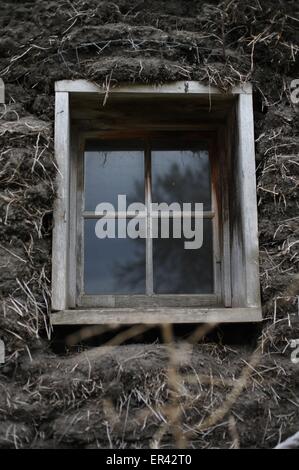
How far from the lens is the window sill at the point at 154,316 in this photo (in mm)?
2203

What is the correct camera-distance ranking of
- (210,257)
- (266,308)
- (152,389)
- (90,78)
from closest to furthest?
(152,389) < (266,308) < (90,78) < (210,257)

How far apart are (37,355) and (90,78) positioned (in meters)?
0.96

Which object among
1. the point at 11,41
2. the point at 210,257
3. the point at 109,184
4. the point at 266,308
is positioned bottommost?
the point at 266,308

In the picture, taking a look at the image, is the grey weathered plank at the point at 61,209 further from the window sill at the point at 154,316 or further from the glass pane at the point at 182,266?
the glass pane at the point at 182,266

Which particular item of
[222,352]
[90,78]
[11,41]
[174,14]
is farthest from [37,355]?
[174,14]

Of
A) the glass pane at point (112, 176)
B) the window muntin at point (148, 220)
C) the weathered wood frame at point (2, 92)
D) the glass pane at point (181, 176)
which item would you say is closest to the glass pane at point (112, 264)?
the window muntin at point (148, 220)

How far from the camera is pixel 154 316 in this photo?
87.2 inches

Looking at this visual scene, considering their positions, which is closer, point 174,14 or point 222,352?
point 222,352

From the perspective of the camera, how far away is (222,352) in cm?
226

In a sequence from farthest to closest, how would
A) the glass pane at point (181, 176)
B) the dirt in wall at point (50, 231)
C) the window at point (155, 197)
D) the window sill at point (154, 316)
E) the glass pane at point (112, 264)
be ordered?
the glass pane at point (181, 176), the glass pane at point (112, 264), the window at point (155, 197), the window sill at point (154, 316), the dirt in wall at point (50, 231)

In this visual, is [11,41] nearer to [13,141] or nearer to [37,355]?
[13,141]

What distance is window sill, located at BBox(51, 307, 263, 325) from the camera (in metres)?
2.20

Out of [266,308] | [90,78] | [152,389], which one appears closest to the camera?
[152,389]

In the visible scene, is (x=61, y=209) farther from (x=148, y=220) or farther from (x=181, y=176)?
(x=181, y=176)
